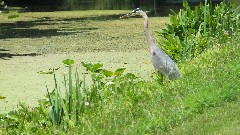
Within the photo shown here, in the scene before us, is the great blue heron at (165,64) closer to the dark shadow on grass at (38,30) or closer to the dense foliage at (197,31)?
the dense foliage at (197,31)

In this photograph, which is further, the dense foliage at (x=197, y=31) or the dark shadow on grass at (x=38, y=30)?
the dark shadow on grass at (x=38, y=30)

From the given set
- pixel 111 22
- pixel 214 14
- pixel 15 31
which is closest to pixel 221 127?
pixel 214 14

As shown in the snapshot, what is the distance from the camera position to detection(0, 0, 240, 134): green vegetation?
4578 mm

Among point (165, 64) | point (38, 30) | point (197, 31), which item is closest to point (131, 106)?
point (165, 64)

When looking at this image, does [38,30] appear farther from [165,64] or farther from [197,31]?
[165,64]

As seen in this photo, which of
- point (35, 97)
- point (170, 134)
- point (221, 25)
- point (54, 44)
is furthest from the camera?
point (54, 44)

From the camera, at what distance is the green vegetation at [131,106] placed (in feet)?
15.0

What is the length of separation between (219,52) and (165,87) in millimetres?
1518

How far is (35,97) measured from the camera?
6703mm

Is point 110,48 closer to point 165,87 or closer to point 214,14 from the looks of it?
point 214,14

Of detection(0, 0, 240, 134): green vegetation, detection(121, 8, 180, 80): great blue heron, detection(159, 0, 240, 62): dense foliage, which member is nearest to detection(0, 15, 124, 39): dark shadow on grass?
detection(159, 0, 240, 62): dense foliage

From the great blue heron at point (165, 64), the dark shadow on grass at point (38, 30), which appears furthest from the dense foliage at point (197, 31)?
the dark shadow on grass at point (38, 30)

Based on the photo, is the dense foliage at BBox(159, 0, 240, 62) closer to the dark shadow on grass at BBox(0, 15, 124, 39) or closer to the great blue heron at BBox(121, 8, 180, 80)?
the great blue heron at BBox(121, 8, 180, 80)

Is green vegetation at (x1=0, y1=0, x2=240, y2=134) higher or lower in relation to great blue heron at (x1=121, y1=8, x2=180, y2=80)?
lower
